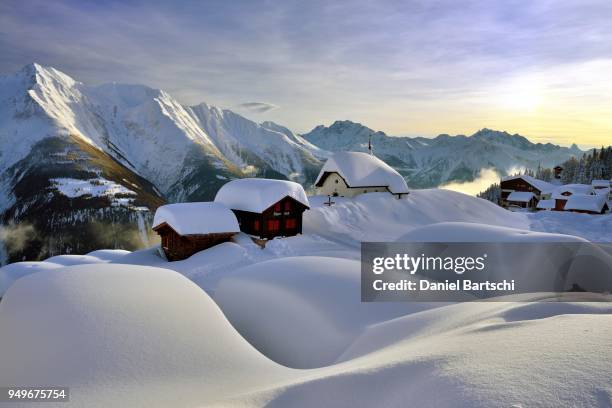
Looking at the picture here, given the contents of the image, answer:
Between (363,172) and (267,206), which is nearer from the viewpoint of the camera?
(267,206)

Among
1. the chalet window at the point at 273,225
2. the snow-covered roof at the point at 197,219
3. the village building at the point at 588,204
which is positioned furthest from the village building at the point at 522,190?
the snow-covered roof at the point at 197,219

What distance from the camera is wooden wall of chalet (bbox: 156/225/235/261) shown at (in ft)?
89.4

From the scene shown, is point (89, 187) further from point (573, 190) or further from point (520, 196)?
point (573, 190)

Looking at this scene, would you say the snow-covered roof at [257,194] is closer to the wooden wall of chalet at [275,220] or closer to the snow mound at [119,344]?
the wooden wall of chalet at [275,220]

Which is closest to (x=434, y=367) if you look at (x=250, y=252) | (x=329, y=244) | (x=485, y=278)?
(x=485, y=278)

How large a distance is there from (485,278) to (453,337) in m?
11.7

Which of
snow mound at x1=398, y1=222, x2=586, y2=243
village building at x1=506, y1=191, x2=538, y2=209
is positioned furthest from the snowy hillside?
village building at x1=506, y1=191, x2=538, y2=209

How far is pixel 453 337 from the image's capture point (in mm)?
6879

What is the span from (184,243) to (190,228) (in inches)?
49.8

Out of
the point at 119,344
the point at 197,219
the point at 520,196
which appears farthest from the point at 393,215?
the point at 520,196

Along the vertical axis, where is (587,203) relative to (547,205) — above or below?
above

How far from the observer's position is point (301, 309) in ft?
39.0

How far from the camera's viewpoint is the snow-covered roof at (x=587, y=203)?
57219 millimetres

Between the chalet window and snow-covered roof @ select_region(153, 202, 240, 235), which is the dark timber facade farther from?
the chalet window
